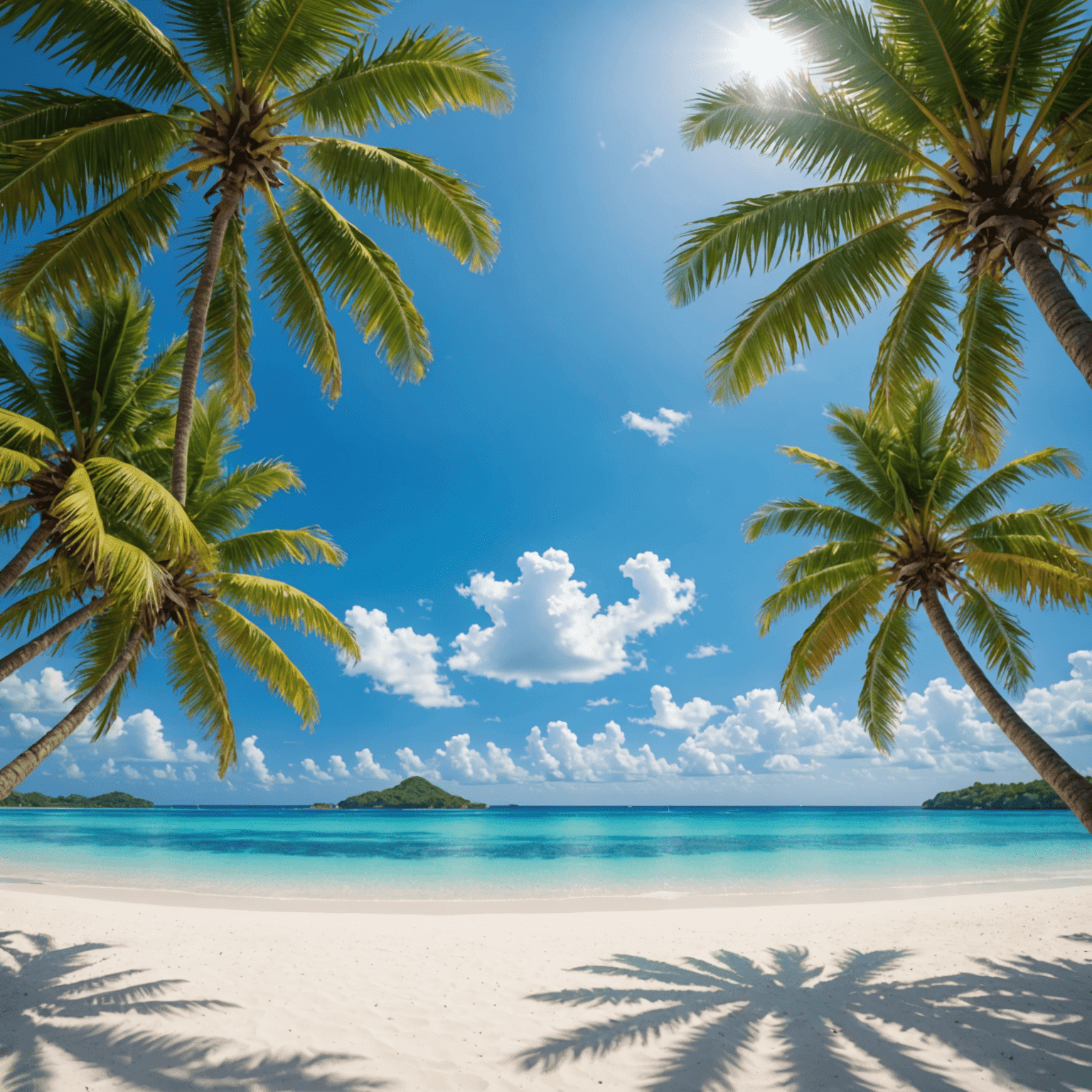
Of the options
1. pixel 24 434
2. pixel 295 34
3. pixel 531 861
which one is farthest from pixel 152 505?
pixel 531 861

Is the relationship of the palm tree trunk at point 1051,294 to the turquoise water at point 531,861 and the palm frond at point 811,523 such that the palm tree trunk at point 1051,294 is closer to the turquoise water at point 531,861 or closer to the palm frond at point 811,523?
the palm frond at point 811,523

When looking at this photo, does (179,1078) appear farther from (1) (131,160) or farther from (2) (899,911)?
(2) (899,911)

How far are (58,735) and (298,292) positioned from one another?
562cm

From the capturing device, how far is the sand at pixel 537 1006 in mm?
4219

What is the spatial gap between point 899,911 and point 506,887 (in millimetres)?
9187

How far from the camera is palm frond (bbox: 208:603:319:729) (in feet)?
27.1

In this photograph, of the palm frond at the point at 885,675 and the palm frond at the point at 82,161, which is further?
the palm frond at the point at 885,675

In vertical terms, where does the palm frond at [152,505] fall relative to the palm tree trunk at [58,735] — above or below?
above

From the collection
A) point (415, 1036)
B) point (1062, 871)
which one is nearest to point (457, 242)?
point (415, 1036)

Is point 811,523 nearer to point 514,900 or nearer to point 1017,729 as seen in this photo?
point 1017,729

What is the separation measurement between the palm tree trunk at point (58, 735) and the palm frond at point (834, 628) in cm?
881

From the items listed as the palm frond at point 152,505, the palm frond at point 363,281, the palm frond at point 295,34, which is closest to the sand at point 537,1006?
the palm frond at point 152,505

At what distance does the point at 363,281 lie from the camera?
7469 millimetres

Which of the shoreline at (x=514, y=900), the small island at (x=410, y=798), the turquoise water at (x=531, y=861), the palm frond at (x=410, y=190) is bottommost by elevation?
the small island at (x=410, y=798)
